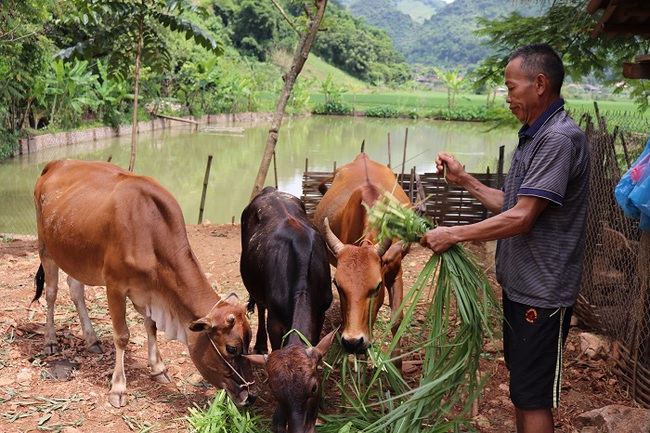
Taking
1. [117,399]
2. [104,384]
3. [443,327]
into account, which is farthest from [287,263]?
[104,384]

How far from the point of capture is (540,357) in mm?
3107

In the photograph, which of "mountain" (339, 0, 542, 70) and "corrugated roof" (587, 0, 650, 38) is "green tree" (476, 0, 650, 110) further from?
"mountain" (339, 0, 542, 70)

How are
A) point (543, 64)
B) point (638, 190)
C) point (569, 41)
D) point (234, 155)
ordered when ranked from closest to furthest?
point (543, 64)
point (638, 190)
point (569, 41)
point (234, 155)

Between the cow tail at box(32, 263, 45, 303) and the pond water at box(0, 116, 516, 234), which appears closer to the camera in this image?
the cow tail at box(32, 263, 45, 303)

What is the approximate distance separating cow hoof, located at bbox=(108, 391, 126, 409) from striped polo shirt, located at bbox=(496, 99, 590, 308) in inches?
113

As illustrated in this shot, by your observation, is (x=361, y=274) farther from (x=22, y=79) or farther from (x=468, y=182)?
(x=22, y=79)

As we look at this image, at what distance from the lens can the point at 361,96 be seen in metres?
57.1

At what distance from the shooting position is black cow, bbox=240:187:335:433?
3443mm

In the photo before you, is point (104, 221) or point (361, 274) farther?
point (104, 221)

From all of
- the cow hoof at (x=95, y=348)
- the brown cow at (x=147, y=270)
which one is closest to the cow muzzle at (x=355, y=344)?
the brown cow at (x=147, y=270)

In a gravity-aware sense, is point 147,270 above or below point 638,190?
below

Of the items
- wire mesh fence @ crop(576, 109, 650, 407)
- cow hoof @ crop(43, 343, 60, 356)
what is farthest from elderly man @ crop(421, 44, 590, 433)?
cow hoof @ crop(43, 343, 60, 356)

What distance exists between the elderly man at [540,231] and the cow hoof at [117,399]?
261 centimetres

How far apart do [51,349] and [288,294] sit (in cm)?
235
